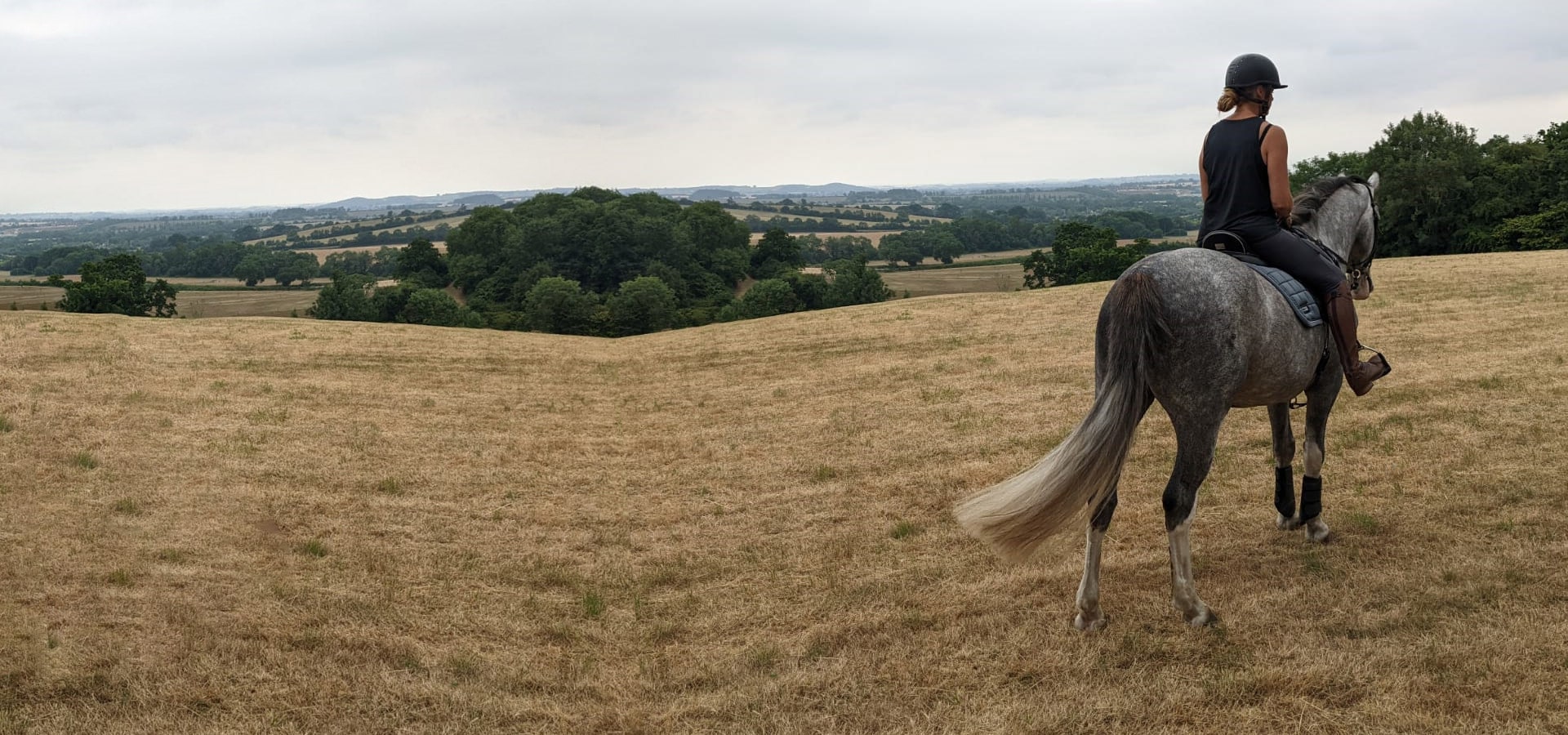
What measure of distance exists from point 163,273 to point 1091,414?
127 m

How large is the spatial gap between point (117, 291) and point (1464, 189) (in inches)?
3175

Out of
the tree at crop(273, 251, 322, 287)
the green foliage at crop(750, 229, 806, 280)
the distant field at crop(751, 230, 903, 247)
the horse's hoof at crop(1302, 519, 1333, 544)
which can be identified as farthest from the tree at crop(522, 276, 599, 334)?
the distant field at crop(751, 230, 903, 247)

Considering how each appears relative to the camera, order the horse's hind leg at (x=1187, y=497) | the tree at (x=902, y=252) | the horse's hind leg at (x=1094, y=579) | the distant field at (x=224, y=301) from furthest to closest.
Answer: the tree at (x=902, y=252)
the distant field at (x=224, y=301)
the horse's hind leg at (x=1094, y=579)
the horse's hind leg at (x=1187, y=497)

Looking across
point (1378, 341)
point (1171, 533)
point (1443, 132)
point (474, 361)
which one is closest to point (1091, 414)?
point (1171, 533)

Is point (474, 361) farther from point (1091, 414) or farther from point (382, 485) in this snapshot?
point (1091, 414)

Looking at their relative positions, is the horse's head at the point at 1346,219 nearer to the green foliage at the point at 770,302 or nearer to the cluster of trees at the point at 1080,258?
the cluster of trees at the point at 1080,258

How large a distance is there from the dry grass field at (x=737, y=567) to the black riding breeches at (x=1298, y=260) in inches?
92.9

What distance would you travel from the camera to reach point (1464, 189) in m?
54.7

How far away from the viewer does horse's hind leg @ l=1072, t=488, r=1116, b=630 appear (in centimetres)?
671

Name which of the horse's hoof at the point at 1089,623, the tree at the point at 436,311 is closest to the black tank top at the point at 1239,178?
the horse's hoof at the point at 1089,623

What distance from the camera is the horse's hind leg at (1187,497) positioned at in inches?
254

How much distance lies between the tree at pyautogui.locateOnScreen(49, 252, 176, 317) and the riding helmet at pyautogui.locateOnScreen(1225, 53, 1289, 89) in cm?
6105

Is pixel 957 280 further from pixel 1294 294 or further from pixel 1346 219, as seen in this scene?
pixel 1294 294

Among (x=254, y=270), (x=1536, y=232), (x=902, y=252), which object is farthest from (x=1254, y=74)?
(x=254, y=270)
